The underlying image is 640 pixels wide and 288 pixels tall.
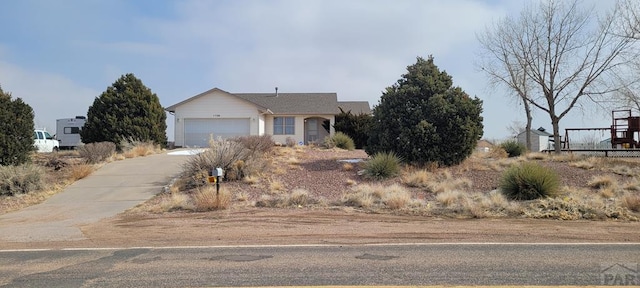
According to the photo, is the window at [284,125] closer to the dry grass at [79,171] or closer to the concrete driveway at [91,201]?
the concrete driveway at [91,201]

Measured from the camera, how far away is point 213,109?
115 ft

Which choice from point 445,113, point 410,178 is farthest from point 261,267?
point 445,113

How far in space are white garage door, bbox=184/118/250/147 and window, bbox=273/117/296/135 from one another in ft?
13.7

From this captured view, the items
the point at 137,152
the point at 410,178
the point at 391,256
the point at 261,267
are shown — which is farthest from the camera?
the point at 137,152

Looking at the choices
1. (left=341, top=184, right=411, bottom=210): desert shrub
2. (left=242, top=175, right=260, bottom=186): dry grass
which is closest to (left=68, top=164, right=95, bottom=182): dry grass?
(left=242, top=175, right=260, bottom=186): dry grass

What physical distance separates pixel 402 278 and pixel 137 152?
70.8ft

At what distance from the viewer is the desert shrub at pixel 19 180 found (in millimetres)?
16312

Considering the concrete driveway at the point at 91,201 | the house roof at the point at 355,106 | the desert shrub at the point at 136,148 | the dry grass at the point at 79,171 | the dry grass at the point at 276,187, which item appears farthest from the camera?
the house roof at the point at 355,106

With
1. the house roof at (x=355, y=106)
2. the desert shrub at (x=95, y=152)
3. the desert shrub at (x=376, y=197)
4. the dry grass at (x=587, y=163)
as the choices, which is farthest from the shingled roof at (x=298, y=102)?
the desert shrub at (x=376, y=197)

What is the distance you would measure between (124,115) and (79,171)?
9.19 meters

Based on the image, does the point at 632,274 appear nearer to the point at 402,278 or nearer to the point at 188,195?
the point at 402,278

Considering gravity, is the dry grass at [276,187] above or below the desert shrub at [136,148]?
below

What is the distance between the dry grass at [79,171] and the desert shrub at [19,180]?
155cm

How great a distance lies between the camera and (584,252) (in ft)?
24.8
